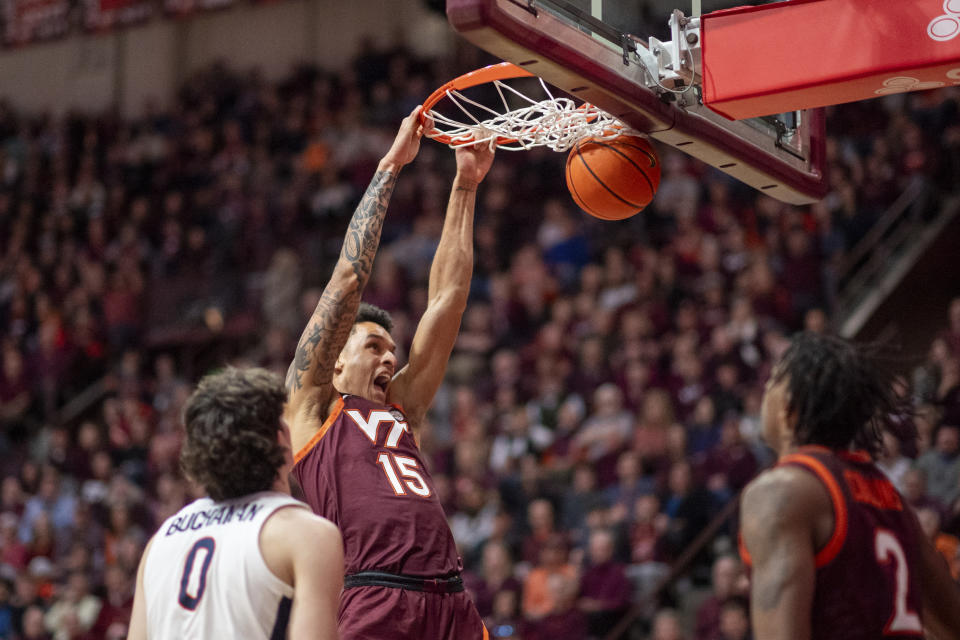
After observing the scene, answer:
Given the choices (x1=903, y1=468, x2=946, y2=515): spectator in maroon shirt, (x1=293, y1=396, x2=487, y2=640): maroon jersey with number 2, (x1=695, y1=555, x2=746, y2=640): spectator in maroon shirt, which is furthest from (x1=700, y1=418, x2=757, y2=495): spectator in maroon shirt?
(x1=293, y1=396, x2=487, y2=640): maroon jersey with number 2

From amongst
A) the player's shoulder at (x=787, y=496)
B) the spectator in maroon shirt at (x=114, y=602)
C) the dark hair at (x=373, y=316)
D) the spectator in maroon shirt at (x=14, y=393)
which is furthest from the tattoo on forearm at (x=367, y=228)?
the spectator in maroon shirt at (x=14, y=393)

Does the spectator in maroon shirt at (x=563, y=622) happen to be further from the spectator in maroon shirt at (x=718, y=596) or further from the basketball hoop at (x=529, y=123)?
the basketball hoop at (x=529, y=123)

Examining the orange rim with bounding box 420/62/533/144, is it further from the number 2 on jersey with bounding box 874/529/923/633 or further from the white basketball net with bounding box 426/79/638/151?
the number 2 on jersey with bounding box 874/529/923/633

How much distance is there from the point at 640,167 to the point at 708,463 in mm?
4481

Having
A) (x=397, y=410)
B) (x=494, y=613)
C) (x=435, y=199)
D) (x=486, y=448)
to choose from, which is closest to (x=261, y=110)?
(x=435, y=199)

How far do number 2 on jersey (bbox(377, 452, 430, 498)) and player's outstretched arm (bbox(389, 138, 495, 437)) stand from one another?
0.36 m

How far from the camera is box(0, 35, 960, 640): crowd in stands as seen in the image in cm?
799

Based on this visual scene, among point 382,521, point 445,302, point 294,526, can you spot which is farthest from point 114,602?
point 294,526

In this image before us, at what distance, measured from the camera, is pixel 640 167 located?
408 cm

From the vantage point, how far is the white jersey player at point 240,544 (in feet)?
8.76

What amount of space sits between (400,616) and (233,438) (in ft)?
3.87

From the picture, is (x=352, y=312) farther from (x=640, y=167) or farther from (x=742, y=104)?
(x=742, y=104)

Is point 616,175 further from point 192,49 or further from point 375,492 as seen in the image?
point 192,49

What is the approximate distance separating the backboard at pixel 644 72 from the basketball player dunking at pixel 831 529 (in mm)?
1101
